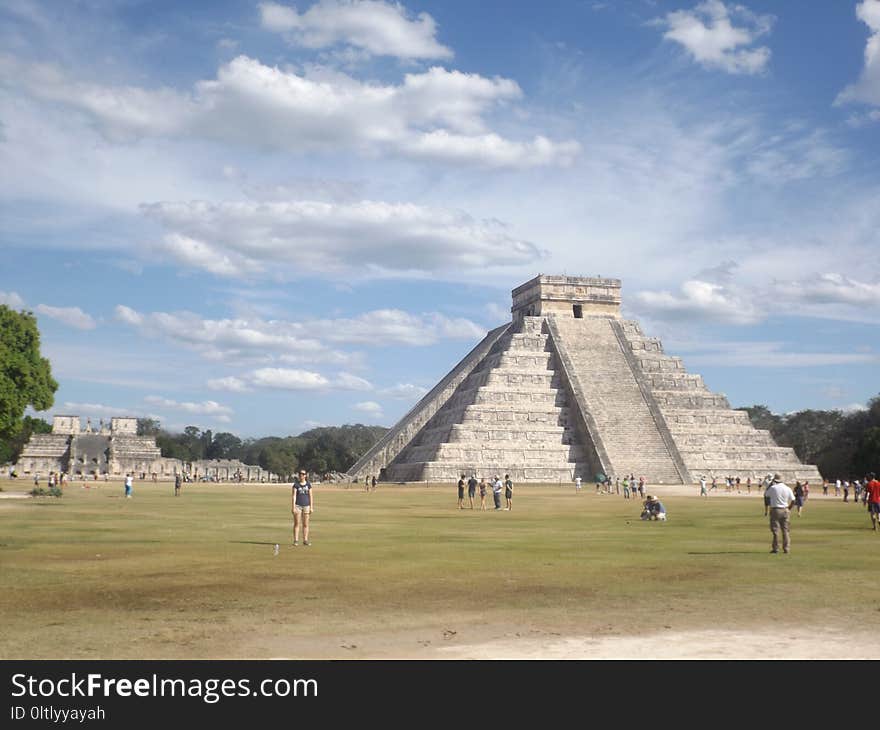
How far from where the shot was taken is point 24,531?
59.5 ft

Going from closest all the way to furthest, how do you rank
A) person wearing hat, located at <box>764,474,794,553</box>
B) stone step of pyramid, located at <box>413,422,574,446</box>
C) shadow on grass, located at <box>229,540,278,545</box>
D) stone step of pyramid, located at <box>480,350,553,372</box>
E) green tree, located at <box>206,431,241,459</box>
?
person wearing hat, located at <box>764,474,794,553</box>, shadow on grass, located at <box>229,540,278,545</box>, stone step of pyramid, located at <box>413,422,574,446</box>, stone step of pyramid, located at <box>480,350,553,372</box>, green tree, located at <box>206,431,241,459</box>

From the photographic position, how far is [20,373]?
40.7 meters

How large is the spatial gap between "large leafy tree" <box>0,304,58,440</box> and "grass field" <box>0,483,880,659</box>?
Result: 19411 millimetres

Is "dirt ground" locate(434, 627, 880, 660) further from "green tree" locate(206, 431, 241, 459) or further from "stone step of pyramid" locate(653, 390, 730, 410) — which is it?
"green tree" locate(206, 431, 241, 459)

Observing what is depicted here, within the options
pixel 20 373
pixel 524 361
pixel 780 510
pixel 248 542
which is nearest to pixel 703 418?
A: pixel 524 361

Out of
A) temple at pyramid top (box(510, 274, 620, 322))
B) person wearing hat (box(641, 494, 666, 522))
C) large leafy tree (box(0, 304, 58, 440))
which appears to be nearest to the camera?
person wearing hat (box(641, 494, 666, 522))

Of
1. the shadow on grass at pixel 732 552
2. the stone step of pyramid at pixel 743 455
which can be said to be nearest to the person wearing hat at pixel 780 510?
the shadow on grass at pixel 732 552

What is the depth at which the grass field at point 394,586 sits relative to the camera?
25.3 ft

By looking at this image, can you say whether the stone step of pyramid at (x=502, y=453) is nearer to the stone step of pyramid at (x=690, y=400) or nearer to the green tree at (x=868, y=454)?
the stone step of pyramid at (x=690, y=400)

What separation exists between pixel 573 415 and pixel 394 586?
47.9 m

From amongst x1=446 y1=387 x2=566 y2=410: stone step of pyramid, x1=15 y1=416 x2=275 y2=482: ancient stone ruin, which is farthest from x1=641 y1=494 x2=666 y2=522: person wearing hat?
x1=15 y1=416 x2=275 y2=482: ancient stone ruin

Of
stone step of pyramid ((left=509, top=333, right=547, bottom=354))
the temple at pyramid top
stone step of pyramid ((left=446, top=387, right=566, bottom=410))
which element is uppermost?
the temple at pyramid top

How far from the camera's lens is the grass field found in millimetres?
7699
